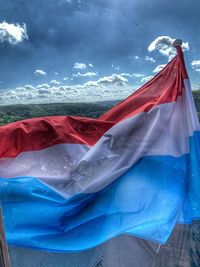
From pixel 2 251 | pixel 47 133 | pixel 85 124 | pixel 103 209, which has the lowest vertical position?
pixel 2 251

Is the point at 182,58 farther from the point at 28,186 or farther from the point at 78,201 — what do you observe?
the point at 28,186

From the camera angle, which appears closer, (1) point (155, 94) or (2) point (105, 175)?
(2) point (105, 175)

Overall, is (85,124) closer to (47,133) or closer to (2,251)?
(47,133)

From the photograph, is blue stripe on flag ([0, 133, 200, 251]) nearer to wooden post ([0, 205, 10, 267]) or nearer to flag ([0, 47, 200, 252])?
flag ([0, 47, 200, 252])

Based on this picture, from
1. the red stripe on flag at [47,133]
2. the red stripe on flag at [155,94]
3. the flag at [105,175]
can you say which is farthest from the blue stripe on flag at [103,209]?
the red stripe on flag at [155,94]

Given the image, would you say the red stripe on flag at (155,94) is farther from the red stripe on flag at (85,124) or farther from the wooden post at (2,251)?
the wooden post at (2,251)

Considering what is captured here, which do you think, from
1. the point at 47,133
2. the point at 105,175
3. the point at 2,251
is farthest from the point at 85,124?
the point at 2,251

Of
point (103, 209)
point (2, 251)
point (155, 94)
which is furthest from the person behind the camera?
point (155, 94)

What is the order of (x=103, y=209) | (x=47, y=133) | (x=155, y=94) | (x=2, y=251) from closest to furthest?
(x=2, y=251)
(x=103, y=209)
(x=47, y=133)
(x=155, y=94)

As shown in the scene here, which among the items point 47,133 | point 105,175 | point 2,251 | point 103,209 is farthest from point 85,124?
point 2,251

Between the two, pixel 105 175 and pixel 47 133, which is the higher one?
pixel 47 133
